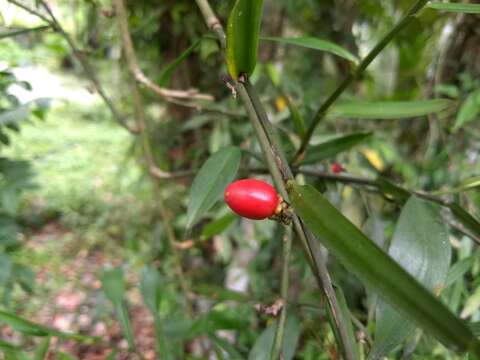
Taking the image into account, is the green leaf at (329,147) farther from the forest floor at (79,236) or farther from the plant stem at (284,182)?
the forest floor at (79,236)

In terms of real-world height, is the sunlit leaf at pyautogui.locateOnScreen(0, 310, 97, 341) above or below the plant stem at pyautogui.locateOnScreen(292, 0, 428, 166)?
below

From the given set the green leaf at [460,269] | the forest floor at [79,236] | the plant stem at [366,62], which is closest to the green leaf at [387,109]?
the plant stem at [366,62]

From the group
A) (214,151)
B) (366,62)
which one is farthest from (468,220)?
(214,151)

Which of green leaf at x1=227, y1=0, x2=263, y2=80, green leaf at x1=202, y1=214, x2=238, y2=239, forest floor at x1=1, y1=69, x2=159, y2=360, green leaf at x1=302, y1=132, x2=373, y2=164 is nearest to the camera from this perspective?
green leaf at x1=227, y1=0, x2=263, y2=80

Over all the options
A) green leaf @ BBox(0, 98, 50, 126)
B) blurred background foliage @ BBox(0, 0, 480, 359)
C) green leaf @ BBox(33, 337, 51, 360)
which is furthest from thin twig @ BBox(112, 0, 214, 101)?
green leaf @ BBox(33, 337, 51, 360)

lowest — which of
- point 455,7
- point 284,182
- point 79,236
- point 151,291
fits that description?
point 79,236

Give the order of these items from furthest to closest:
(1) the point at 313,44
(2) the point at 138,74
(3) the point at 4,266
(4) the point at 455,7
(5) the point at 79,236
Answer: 1. (5) the point at 79,236
2. (2) the point at 138,74
3. (3) the point at 4,266
4. (1) the point at 313,44
5. (4) the point at 455,7

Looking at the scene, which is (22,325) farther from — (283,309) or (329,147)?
(329,147)

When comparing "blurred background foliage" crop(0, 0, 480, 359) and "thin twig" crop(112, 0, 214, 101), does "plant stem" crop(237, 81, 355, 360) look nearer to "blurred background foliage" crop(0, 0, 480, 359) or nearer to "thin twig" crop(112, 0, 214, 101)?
"blurred background foliage" crop(0, 0, 480, 359)
